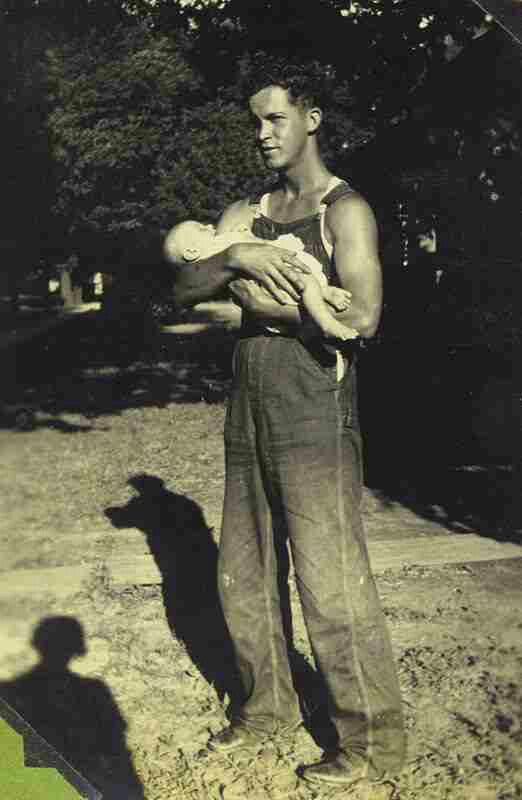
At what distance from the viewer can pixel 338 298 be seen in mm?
2637

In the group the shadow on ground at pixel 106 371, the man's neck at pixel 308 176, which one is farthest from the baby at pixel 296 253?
the shadow on ground at pixel 106 371

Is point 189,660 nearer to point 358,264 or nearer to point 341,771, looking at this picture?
point 341,771

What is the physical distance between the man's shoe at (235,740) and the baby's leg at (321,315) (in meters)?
1.59

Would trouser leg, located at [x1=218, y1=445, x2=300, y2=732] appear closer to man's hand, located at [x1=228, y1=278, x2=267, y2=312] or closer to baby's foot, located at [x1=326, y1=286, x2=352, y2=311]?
man's hand, located at [x1=228, y1=278, x2=267, y2=312]

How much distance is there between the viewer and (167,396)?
39.9 feet

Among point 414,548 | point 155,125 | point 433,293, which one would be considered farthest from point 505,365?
point 155,125

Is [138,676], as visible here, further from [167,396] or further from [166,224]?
[167,396]

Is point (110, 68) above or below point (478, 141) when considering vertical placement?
above

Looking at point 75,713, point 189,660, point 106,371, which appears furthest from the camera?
point 106,371

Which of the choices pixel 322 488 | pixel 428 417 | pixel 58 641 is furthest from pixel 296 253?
pixel 428 417

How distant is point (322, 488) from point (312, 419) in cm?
23

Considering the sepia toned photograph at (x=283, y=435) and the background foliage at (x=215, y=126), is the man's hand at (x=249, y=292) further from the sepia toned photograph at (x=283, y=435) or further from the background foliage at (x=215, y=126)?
the background foliage at (x=215, y=126)

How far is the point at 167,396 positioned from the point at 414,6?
749cm

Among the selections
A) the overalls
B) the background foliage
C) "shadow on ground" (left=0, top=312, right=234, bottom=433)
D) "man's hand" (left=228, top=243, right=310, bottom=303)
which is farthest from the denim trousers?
"shadow on ground" (left=0, top=312, right=234, bottom=433)
